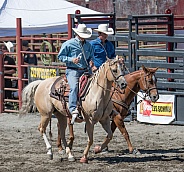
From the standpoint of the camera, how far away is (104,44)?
31.9 ft

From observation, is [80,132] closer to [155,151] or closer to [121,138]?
[121,138]

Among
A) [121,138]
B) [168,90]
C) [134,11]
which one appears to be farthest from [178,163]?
[134,11]

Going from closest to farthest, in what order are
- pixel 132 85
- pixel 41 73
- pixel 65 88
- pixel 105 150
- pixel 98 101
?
pixel 98 101 < pixel 65 88 < pixel 105 150 < pixel 132 85 < pixel 41 73

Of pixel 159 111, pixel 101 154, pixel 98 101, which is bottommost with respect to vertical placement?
pixel 101 154

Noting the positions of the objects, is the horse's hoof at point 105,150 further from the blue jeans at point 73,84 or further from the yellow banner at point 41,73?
the yellow banner at point 41,73

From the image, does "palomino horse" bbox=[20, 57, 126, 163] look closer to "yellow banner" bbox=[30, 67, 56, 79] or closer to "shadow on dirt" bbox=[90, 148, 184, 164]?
"shadow on dirt" bbox=[90, 148, 184, 164]

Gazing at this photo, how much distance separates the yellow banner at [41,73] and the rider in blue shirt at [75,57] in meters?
5.54

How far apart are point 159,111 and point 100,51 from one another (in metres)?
3.56

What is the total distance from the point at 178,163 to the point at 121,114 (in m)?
1.56

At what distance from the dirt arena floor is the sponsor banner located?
0.17 meters

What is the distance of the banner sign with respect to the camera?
1462cm

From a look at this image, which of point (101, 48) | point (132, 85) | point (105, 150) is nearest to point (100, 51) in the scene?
point (101, 48)

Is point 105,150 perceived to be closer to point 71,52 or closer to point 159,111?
point 71,52

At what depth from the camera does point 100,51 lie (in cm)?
980
